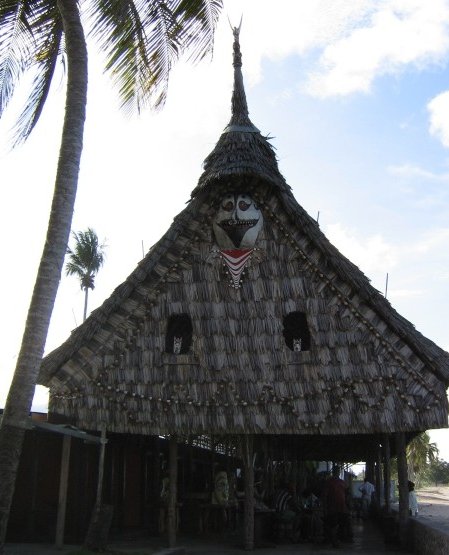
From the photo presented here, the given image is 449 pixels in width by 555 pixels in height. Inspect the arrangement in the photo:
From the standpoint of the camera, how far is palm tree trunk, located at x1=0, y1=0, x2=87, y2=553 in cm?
805

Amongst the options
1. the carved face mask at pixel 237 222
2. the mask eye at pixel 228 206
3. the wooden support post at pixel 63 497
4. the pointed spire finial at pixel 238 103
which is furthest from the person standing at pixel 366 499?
the pointed spire finial at pixel 238 103

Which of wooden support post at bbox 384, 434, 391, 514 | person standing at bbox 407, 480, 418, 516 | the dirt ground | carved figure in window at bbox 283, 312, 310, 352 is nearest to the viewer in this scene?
carved figure in window at bbox 283, 312, 310, 352

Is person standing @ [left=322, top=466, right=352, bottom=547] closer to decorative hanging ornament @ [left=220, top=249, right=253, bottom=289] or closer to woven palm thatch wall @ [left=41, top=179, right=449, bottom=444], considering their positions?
woven palm thatch wall @ [left=41, top=179, right=449, bottom=444]

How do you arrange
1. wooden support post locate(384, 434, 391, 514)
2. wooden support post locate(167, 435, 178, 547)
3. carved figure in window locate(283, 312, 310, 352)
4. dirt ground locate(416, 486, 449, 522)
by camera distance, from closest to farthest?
1. wooden support post locate(167, 435, 178, 547)
2. carved figure in window locate(283, 312, 310, 352)
3. wooden support post locate(384, 434, 391, 514)
4. dirt ground locate(416, 486, 449, 522)

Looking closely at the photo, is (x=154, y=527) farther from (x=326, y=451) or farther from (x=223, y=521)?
(x=326, y=451)

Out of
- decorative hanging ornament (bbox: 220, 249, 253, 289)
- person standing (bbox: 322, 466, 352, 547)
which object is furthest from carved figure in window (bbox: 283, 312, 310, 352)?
person standing (bbox: 322, 466, 352, 547)

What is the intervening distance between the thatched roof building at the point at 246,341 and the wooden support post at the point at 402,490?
44.4 inches

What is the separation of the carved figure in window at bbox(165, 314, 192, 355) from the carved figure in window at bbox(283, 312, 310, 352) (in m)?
1.77

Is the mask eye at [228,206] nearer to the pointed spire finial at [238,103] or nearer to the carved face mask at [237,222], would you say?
the carved face mask at [237,222]

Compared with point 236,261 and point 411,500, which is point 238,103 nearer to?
point 236,261

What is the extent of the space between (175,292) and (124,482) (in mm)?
4664

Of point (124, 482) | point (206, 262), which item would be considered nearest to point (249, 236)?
point (206, 262)

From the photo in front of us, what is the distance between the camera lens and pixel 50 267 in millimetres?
8828

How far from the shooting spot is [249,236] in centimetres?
1250
